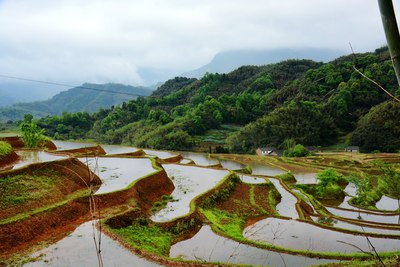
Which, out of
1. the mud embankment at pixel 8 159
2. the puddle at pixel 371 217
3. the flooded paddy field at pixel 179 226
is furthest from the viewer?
the puddle at pixel 371 217

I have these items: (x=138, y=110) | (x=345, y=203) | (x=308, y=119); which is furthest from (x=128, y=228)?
(x=138, y=110)

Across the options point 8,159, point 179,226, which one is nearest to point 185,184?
point 179,226

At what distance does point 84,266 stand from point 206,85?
404ft

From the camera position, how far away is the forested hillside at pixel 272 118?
258 ft

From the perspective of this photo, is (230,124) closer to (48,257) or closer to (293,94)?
(293,94)

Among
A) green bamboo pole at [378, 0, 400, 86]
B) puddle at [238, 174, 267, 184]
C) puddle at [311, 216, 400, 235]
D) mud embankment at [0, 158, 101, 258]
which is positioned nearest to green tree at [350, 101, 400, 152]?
puddle at [238, 174, 267, 184]

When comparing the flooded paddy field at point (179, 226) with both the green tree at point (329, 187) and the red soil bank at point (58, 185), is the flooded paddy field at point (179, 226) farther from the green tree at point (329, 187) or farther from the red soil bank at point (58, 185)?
the green tree at point (329, 187)

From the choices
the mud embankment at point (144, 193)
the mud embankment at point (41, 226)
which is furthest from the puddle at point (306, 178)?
the mud embankment at point (41, 226)

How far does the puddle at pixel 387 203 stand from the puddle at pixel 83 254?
24719mm

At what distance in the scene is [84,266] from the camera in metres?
12.5

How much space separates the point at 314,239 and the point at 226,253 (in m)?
5.33

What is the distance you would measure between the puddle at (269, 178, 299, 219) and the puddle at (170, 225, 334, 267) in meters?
7.95

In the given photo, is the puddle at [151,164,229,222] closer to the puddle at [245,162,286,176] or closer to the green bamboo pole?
the puddle at [245,162,286,176]

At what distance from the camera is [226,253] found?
15305mm
